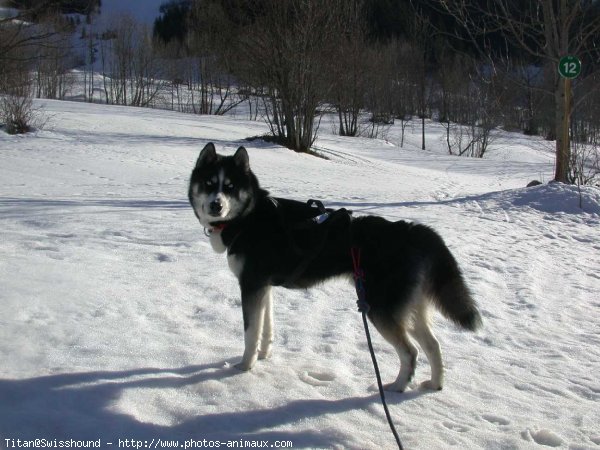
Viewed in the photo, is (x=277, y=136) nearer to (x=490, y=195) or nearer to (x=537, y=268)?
(x=490, y=195)

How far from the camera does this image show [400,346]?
12.3 feet

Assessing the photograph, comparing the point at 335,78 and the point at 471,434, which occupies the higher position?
the point at 335,78

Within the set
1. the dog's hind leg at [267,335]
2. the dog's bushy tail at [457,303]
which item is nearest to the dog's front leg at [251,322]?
the dog's hind leg at [267,335]

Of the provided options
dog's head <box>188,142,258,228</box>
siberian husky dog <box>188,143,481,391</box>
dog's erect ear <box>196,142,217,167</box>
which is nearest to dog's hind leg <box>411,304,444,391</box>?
siberian husky dog <box>188,143,481,391</box>

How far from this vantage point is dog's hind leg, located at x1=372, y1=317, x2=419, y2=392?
147 inches

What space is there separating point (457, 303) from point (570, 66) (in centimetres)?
1066

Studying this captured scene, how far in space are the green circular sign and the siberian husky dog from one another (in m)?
10.4

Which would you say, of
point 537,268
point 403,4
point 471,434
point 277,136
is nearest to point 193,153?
point 277,136

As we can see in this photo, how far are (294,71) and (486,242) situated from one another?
48.8 feet

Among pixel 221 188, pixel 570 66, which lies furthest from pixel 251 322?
pixel 570 66

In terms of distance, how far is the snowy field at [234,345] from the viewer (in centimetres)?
320

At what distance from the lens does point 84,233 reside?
7.54 meters

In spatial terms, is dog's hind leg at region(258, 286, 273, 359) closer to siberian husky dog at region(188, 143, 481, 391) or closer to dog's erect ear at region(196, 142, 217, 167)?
siberian husky dog at region(188, 143, 481, 391)

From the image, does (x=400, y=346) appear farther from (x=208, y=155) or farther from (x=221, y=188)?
(x=208, y=155)
